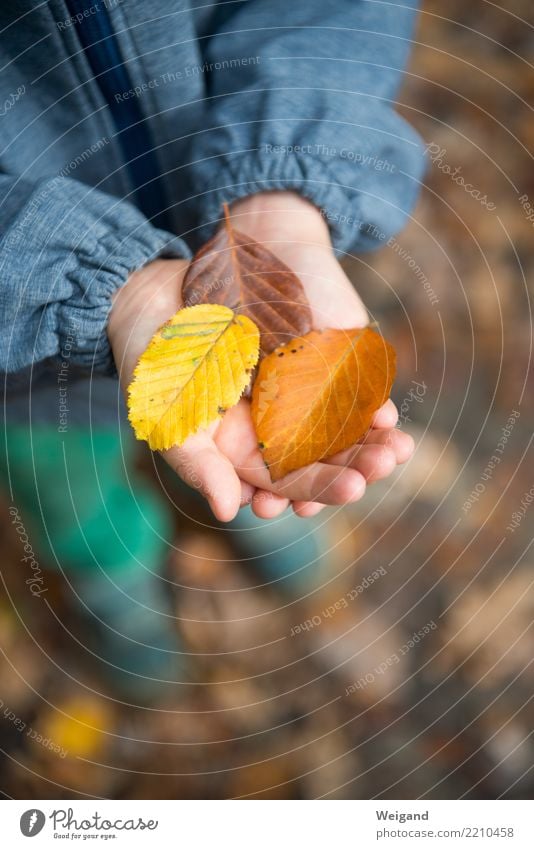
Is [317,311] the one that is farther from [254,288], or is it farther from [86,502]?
[86,502]

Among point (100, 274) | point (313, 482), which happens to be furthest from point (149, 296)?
point (313, 482)

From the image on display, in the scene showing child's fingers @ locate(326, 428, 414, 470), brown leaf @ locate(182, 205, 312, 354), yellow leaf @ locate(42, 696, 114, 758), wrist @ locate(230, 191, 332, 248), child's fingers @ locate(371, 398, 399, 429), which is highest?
wrist @ locate(230, 191, 332, 248)

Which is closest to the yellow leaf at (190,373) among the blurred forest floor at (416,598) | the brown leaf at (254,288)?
the brown leaf at (254,288)

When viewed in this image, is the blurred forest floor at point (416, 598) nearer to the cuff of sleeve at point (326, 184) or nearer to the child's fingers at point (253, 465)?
the cuff of sleeve at point (326, 184)

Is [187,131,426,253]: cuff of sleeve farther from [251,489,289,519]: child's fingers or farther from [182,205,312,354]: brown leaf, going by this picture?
[251,489,289,519]: child's fingers

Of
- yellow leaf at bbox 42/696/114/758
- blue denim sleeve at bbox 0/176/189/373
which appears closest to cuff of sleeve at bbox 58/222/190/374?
blue denim sleeve at bbox 0/176/189/373
